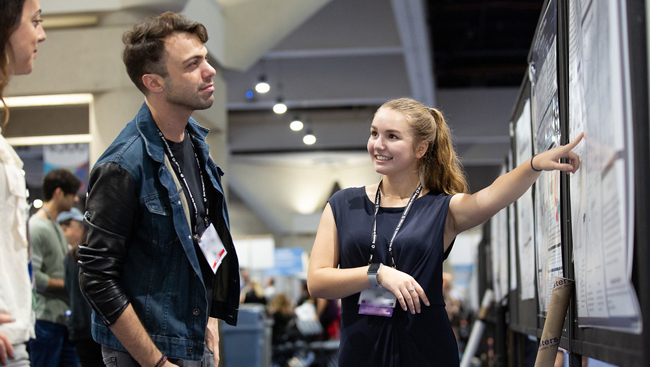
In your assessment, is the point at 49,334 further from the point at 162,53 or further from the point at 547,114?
the point at 547,114

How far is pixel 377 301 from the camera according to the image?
1.94m

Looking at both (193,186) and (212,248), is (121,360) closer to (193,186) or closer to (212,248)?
(212,248)

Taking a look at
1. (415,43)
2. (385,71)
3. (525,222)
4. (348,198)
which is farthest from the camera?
(385,71)

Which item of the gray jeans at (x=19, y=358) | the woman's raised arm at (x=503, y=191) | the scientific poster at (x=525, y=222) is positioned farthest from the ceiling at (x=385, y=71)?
the gray jeans at (x=19, y=358)

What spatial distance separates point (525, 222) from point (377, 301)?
1365 mm

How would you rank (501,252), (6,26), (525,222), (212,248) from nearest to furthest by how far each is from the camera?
(6,26) < (212,248) < (525,222) < (501,252)

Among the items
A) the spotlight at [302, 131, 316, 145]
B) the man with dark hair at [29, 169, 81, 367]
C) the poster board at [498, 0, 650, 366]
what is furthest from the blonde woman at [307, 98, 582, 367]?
the spotlight at [302, 131, 316, 145]

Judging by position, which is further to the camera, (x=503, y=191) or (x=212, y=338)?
(x=212, y=338)

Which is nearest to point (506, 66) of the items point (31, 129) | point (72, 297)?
point (31, 129)

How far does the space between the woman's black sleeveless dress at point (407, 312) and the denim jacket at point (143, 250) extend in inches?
18.2

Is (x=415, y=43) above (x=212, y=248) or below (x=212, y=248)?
above

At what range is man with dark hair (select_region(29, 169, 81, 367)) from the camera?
163 inches

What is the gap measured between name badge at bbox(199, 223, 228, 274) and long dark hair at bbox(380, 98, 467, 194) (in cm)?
69

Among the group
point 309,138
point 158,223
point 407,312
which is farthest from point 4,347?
point 309,138
